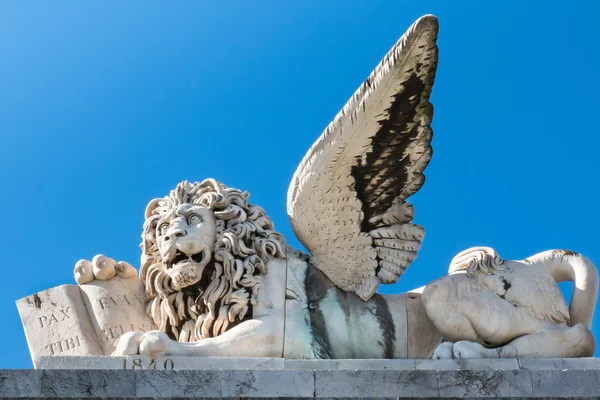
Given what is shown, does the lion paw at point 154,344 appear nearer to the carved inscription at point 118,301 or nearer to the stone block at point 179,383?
the stone block at point 179,383

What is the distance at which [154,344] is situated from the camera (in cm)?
1193

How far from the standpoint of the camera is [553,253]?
13305 mm

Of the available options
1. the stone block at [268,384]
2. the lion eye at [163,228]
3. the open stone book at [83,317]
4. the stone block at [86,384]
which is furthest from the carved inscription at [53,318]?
the stone block at [268,384]

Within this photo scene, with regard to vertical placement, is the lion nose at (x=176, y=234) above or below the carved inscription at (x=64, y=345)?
above

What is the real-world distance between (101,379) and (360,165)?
3.66 metres

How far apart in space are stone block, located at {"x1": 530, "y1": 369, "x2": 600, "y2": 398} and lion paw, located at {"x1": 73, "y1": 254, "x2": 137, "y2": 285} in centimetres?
432

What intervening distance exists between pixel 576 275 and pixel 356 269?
2157mm

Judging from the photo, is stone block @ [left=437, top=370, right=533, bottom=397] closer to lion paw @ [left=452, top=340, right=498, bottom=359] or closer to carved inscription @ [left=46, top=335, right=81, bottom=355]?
lion paw @ [left=452, top=340, right=498, bottom=359]

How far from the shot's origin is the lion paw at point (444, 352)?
12.2 metres

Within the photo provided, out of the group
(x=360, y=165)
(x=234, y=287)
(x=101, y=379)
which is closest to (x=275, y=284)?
(x=234, y=287)

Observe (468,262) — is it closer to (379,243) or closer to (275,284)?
(379,243)

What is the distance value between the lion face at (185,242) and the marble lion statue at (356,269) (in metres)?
0.01

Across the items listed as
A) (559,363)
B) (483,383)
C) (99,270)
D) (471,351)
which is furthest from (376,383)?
(99,270)

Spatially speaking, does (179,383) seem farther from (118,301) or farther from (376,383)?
(118,301)
